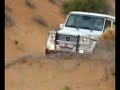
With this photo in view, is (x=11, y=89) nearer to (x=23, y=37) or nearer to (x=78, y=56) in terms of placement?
(x=78, y=56)

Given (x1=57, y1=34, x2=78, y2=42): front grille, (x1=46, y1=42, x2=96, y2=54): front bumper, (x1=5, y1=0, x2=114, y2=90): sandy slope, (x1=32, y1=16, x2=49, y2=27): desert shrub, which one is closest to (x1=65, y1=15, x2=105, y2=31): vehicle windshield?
(x1=57, y1=34, x2=78, y2=42): front grille

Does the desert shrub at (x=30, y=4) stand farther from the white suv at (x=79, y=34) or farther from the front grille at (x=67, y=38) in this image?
the front grille at (x=67, y=38)

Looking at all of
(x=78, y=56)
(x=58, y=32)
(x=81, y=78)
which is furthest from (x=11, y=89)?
(x=58, y=32)

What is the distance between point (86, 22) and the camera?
16578 millimetres

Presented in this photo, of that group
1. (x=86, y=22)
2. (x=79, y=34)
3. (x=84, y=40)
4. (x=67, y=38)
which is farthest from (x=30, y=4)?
(x=84, y=40)

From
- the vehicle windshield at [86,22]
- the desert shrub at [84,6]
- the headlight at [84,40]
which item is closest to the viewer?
the headlight at [84,40]

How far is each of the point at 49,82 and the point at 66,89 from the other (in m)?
0.98

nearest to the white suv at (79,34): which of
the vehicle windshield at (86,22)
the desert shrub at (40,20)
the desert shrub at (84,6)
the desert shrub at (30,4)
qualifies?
the vehicle windshield at (86,22)

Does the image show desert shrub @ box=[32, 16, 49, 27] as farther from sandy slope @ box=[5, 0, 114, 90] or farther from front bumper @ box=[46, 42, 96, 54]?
sandy slope @ box=[5, 0, 114, 90]

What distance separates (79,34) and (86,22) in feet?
3.04

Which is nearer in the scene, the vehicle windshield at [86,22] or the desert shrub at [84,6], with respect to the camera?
the vehicle windshield at [86,22]

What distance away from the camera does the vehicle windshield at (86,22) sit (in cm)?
1638

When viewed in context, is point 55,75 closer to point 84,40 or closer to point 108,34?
point 84,40
